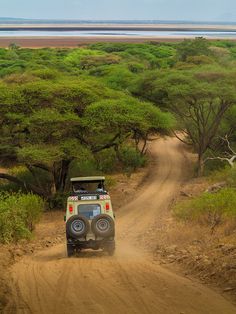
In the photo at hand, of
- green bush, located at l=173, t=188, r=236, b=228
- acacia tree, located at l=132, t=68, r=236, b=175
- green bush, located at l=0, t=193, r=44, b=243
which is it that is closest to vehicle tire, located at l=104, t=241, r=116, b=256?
green bush, located at l=0, t=193, r=44, b=243

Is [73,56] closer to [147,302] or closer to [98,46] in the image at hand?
[98,46]

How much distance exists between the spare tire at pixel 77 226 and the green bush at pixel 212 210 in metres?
4.88

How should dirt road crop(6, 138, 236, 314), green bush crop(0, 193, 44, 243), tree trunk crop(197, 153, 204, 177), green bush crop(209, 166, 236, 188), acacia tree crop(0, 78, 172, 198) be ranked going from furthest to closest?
tree trunk crop(197, 153, 204, 177)
acacia tree crop(0, 78, 172, 198)
green bush crop(209, 166, 236, 188)
green bush crop(0, 193, 44, 243)
dirt road crop(6, 138, 236, 314)

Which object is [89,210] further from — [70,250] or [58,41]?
[58,41]

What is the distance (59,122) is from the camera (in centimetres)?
2484

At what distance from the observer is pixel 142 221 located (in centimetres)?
2284

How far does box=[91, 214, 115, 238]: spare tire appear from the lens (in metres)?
14.4

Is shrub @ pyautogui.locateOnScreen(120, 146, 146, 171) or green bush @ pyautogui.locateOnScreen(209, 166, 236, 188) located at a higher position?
shrub @ pyautogui.locateOnScreen(120, 146, 146, 171)

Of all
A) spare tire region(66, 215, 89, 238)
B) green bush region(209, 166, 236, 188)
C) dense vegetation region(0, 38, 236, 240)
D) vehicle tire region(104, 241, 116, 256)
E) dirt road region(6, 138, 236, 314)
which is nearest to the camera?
dirt road region(6, 138, 236, 314)

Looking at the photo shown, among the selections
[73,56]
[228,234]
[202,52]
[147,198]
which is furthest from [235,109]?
[73,56]

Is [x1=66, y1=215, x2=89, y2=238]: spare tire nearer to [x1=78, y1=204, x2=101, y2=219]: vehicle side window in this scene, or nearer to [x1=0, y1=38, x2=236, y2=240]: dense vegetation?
[x1=78, y1=204, x2=101, y2=219]: vehicle side window

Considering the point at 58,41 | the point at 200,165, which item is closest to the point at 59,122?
the point at 200,165

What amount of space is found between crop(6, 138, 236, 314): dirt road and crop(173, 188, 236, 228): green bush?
2.28m

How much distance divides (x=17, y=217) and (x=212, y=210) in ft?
20.8
